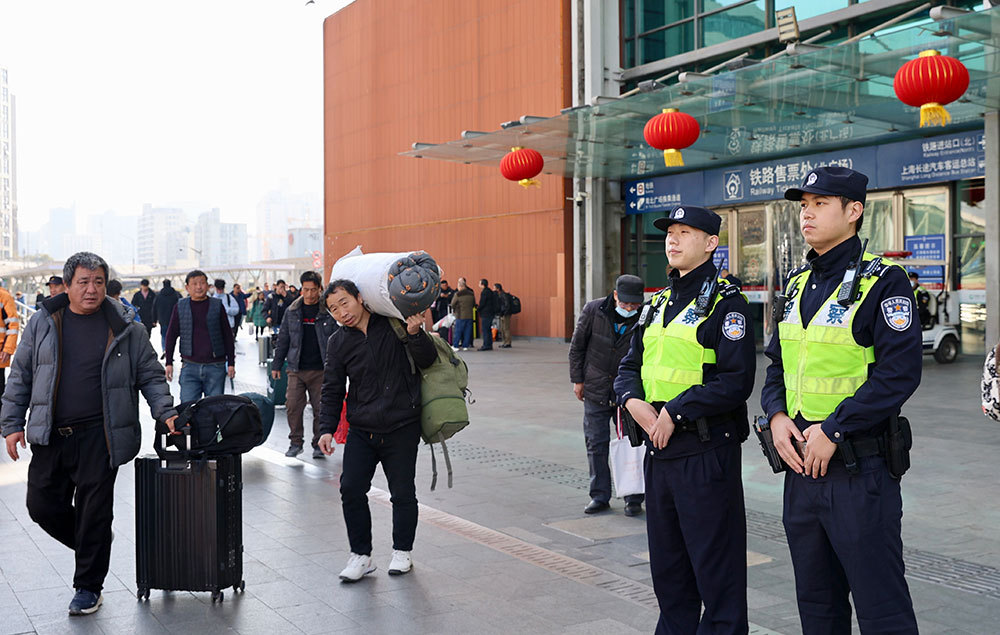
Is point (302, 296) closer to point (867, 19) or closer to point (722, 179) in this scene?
point (867, 19)

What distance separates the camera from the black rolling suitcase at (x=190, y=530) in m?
5.01

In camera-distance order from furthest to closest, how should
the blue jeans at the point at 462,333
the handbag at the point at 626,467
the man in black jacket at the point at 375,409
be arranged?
the blue jeans at the point at 462,333
the handbag at the point at 626,467
the man in black jacket at the point at 375,409

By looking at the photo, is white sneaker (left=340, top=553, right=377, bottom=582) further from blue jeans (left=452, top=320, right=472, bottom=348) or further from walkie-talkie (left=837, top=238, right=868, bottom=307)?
blue jeans (left=452, top=320, right=472, bottom=348)

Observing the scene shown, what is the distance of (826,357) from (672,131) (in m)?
11.5

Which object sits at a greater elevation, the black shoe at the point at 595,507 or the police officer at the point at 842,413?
the police officer at the point at 842,413

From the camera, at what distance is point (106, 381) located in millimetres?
4984

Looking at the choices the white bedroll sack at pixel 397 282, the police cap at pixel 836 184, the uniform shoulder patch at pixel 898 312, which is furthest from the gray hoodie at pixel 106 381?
the uniform shoulder patch at pixel 898 312

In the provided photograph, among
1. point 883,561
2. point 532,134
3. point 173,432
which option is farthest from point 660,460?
point 532,134

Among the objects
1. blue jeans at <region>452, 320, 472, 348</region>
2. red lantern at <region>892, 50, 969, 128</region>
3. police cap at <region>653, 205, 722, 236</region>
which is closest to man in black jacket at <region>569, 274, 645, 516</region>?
police cap at <region>653, 205, 722, 236</region>

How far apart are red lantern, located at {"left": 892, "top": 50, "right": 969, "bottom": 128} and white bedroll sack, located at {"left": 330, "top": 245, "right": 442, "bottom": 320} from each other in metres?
7.96

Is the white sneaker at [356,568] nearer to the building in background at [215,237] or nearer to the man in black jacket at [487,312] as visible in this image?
the man in black jacket at [487,312]

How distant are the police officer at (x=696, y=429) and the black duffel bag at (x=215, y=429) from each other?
86.0 inches

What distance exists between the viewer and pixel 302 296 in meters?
9.61

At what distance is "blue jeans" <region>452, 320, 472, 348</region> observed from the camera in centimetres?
2359
